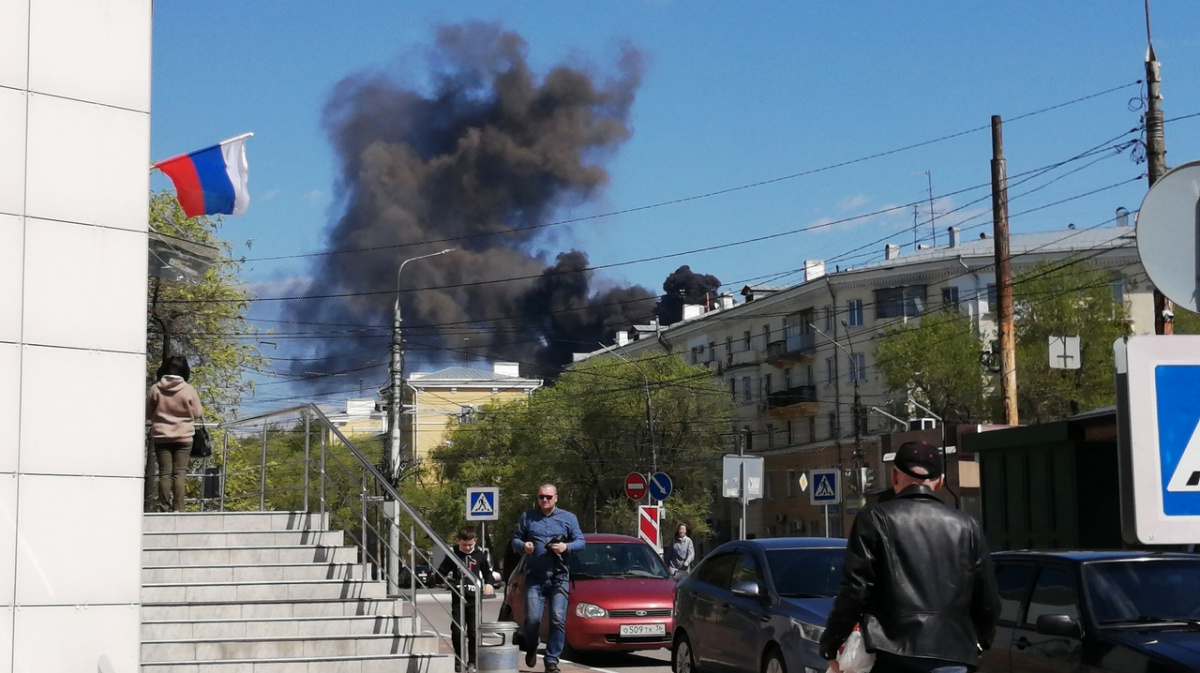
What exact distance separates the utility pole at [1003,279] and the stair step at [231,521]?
17.7 metres

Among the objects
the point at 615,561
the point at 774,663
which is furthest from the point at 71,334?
the point at 615,561

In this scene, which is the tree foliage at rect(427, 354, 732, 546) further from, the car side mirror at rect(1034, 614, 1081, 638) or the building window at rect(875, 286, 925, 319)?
the car side mirror at rect(1034, 614, 1081, 638)

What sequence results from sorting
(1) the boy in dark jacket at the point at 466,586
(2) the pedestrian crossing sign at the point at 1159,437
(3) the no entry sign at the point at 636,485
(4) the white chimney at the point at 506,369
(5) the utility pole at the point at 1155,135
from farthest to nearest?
(4) the white chimney at the point at 506,369 → (3) the no entry sign at the point at 636,485 → (5) the utility pole at the point at 1155,135 → (1) the boy in dark jacket at the point at 466,586 → (2) the pedestrian crossing sign at the point at 1159,437

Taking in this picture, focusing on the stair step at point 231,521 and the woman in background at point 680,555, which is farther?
the woman in background at point 680,555

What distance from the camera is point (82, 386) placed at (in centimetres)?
864

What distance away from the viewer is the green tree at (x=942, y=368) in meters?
67.1

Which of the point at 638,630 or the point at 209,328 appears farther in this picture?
the point at 209,328

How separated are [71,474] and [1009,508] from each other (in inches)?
583

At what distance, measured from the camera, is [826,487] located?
29.6 meters

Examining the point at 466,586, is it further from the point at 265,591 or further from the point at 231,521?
the point at 231,521

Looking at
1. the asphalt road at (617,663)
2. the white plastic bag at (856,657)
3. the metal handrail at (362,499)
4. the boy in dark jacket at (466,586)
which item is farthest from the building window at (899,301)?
the white plastic bag at (856,657)

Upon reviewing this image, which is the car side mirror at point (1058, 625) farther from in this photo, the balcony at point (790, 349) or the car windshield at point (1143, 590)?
the balcony at point (790, 349)

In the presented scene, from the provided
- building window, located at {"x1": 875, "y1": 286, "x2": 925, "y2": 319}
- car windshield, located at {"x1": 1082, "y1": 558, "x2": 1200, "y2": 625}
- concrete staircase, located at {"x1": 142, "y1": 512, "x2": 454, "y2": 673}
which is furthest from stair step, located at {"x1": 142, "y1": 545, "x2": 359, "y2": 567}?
building window, located at {"x1": 875, "y1": 286, "x2": 925, "y2": 319}

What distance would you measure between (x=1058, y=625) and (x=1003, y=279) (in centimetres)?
2092
